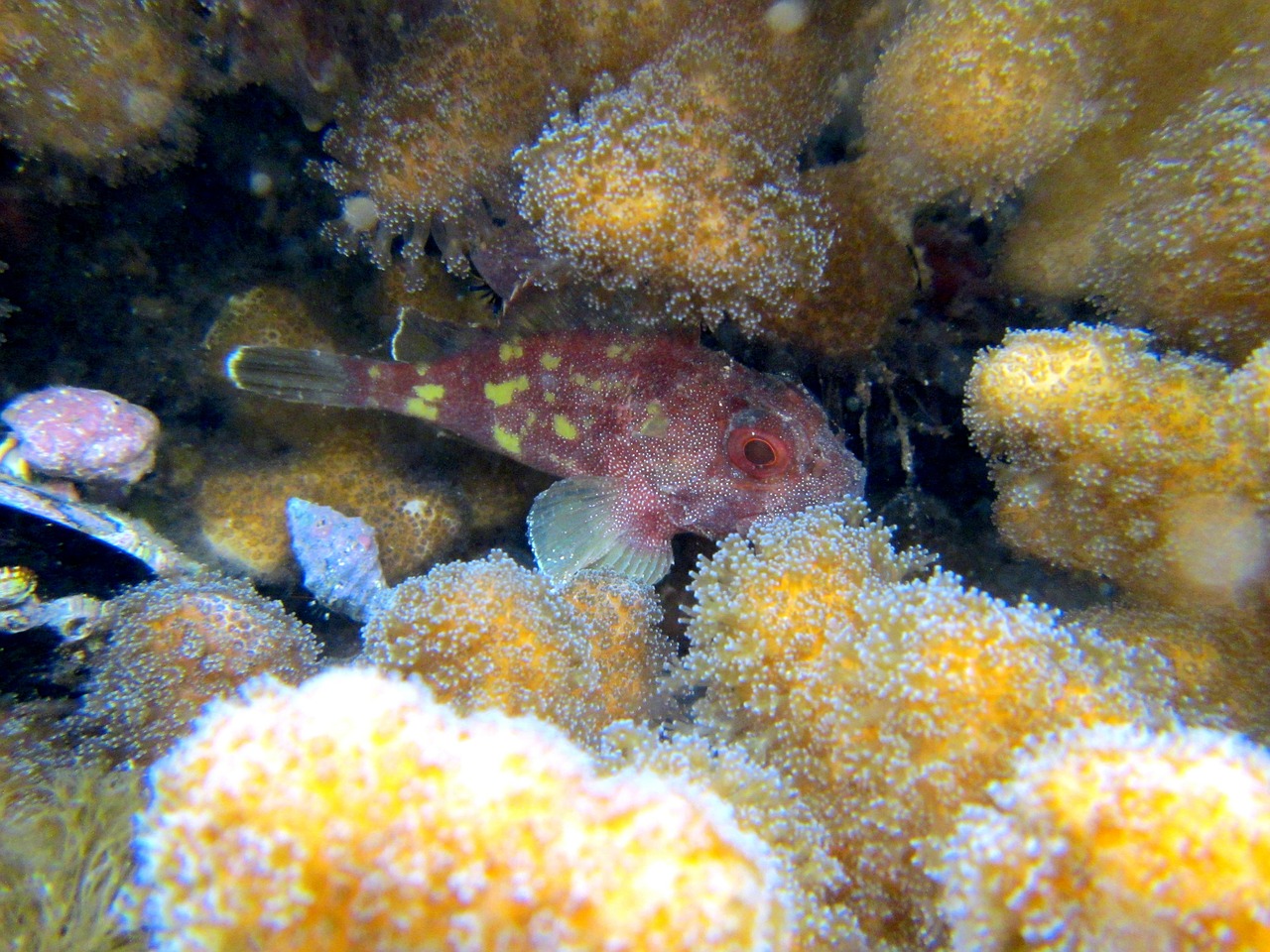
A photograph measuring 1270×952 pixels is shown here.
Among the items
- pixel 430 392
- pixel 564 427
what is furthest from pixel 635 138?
pixel 430 392

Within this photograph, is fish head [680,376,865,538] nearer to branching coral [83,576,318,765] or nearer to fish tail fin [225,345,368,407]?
fish tail fin [225,345,368,407]

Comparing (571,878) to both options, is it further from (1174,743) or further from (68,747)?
(68,747)

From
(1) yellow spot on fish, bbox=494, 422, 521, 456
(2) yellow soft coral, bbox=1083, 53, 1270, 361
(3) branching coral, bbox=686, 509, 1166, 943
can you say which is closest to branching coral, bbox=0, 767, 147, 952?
(3) branching coral, bbox=686, 509, 1166, 943

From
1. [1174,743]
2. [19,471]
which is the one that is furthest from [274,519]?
[1174,743]

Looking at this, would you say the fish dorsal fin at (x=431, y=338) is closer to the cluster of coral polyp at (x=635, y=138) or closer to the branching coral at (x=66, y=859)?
the cluster of coral polyp at (x=635, y=138)

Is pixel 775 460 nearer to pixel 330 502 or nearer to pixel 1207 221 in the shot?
pixel 1207 221
